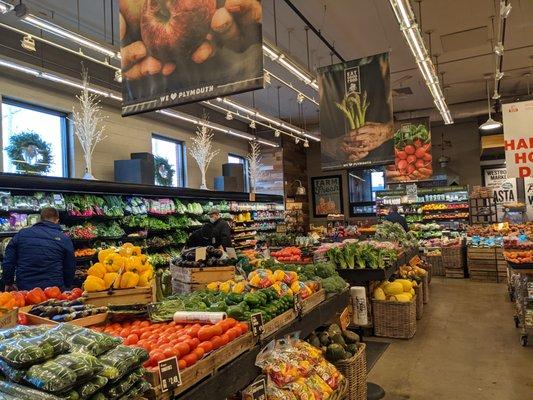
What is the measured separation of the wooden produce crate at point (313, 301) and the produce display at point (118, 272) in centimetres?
114

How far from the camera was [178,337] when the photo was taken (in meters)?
2.05

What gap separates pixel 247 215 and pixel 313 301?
9295 mm

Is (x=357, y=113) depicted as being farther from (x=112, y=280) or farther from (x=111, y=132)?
(x=111, y=132)

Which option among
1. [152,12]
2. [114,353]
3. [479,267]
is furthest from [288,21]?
[114,353]

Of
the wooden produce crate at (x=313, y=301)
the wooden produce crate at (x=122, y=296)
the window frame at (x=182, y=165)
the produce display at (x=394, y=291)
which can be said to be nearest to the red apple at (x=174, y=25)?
the wooden produce crate at (x=122, y=296)

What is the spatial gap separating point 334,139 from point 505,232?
19.8 ft

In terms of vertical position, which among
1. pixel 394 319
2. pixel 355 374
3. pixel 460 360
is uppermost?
pixel 355 374

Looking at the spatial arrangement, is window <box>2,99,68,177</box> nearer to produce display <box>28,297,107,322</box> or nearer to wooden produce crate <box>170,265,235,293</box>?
wooden produce crate <box>170,265,235,293</box>

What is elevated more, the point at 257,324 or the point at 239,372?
the point at 257,324

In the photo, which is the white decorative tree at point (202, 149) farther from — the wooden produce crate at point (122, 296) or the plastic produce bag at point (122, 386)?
the plastic produce bag at point (122, 386)

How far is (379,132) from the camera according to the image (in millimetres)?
6250

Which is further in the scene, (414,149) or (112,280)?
(414,149)

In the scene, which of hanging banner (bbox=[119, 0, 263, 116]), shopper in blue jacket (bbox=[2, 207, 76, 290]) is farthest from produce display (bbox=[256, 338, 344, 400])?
shopper in blue jacket (bbox=[2, 207, 76, 290])

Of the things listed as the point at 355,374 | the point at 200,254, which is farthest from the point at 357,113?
the point at 355,374
